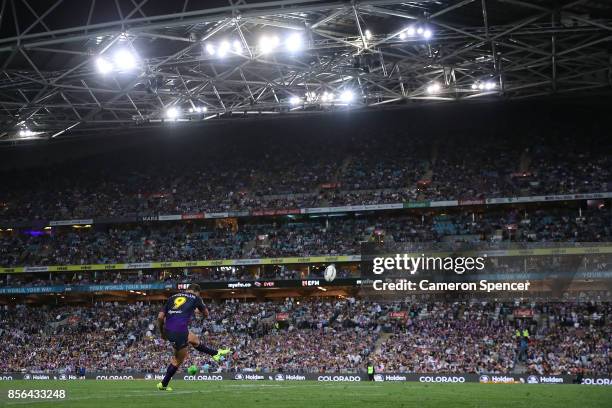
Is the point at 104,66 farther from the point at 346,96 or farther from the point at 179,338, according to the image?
the point at 179,338

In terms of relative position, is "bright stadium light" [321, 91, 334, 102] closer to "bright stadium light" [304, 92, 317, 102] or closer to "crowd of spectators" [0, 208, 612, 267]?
"bright stadium light" [304, 92, 317, 102]

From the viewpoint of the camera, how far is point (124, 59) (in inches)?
1608

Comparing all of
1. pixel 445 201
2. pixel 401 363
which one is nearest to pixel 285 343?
pixel 401 363

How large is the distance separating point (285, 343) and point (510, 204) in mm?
18306

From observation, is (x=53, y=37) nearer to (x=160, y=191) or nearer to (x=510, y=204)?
(x=160, y=191)

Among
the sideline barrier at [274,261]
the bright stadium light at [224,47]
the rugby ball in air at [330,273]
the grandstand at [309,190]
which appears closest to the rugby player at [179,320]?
the grandstand at [309,190]

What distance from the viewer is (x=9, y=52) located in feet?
131

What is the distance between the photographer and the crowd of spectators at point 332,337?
1577 inches

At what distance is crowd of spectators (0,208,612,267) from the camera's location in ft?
164

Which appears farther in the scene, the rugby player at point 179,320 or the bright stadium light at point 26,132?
the bright stadium light at point 26,132

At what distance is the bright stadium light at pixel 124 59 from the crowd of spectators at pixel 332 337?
56.0 ft

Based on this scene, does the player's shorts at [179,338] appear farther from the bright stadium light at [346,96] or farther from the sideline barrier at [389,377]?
the bright stadium light at [346,96]

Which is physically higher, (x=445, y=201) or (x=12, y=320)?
(x=445, y=201)

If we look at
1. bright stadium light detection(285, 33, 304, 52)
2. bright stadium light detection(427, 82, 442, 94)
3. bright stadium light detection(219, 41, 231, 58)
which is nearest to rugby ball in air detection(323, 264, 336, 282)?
bright stadium light detection(427, 82, 442, 94)
